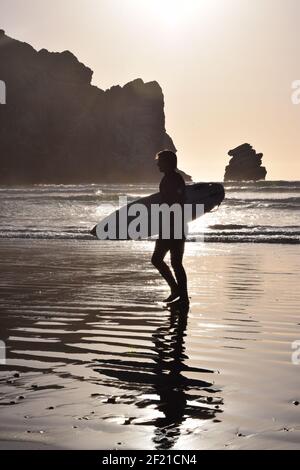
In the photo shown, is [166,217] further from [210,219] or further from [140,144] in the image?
[140,144]

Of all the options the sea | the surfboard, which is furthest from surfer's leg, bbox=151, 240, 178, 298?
the sea

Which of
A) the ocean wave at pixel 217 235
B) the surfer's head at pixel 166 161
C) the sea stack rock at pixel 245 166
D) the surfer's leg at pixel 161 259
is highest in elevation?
the sea stack rock at pixel 245 166

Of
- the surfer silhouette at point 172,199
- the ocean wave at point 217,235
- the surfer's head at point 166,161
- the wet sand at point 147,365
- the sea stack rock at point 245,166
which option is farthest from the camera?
the sea stack rock at point 245,166

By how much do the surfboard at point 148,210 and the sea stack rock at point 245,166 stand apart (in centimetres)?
11218

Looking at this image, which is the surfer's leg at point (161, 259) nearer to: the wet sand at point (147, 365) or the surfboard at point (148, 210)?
the wet sand at point (147, 365)

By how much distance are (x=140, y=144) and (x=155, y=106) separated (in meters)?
11.4

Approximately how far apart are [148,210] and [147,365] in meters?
9.20

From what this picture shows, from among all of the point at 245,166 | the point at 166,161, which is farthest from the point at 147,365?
the point at 245,166

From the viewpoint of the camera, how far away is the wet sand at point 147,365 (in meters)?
4.34

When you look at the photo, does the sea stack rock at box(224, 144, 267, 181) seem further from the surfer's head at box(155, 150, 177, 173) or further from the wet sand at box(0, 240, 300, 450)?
the surfer's head at box(155, 150, 177, 173)

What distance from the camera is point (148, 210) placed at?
1516 centimetres

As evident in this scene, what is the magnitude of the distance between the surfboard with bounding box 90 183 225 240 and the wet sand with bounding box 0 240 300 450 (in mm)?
2742

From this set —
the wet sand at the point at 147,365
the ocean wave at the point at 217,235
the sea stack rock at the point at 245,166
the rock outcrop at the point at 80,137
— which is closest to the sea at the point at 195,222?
the ocean wave at the point at 217,235
